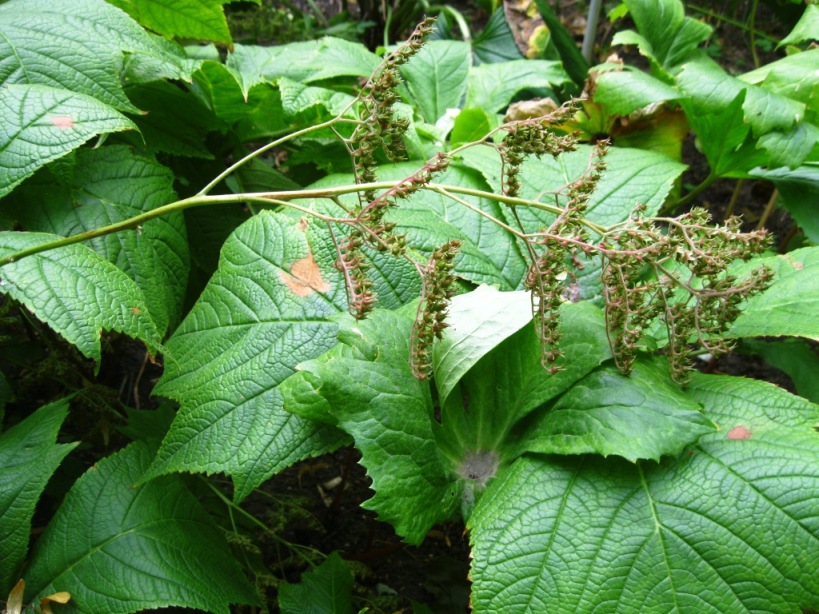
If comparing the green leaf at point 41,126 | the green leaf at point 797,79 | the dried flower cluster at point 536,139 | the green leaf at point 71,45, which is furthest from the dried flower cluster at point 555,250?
the green leaf at point 797,79

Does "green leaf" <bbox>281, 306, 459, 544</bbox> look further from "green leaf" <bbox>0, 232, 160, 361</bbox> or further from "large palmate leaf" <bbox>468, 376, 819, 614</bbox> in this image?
"green leaf" <bbox>0, 232, 160, 361</bbox>

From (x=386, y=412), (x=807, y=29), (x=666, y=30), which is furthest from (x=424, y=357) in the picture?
(x=807, y=29)

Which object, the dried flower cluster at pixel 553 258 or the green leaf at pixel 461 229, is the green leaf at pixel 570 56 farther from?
the dried flower cluster at pixel 553 258

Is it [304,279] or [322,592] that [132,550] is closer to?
[322,592]

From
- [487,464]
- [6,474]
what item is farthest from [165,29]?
[487,464]

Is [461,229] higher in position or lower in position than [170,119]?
lower

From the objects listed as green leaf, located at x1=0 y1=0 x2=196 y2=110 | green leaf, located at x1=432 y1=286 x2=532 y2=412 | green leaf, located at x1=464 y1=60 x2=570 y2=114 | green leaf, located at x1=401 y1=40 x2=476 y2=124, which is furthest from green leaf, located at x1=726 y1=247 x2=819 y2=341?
green leaf, located at x1=0 y1=0 x2=196 y2=110
